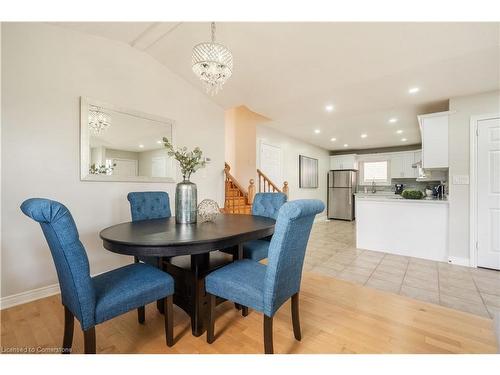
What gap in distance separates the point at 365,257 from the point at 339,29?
295cm

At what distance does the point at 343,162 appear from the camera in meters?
7.90

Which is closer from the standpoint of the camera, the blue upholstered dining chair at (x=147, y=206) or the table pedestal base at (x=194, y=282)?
the table pedestal base at (x=194, y=282)

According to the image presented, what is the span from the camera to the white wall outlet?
10.2 ft

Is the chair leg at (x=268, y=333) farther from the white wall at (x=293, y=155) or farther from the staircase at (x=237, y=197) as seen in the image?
the white wall at (x=293, y=155)

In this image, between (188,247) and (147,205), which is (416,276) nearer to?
(188,247)

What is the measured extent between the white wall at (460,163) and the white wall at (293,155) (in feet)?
11.0

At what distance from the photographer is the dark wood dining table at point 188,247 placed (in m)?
1.27

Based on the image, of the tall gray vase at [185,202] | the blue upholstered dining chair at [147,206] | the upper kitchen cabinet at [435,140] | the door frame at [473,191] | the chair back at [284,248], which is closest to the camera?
the chair back at [284,248]

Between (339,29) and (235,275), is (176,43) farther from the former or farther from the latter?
(235,275)

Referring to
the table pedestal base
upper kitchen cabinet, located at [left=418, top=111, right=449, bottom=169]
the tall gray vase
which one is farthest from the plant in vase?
upper kitchen cabinet, located at [left=418, top=111, right=449, bottom=169]

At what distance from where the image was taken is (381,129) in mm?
5367

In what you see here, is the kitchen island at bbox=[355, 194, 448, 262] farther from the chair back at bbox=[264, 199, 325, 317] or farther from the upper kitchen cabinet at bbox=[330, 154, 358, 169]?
the upper kitchen cabinet at bbox=[330, 154, 358, 169]

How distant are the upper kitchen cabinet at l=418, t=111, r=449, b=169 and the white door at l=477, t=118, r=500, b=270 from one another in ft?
1.13

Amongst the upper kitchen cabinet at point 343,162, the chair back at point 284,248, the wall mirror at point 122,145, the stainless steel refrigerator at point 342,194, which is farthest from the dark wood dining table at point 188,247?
the upper kitchen cabinet at point 343,162
